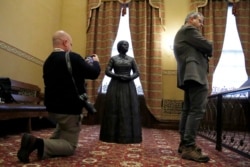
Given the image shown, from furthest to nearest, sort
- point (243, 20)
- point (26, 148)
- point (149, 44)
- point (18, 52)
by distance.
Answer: point (149, 44)
point (243, 20)
point (18, 52)
point (26, 148)

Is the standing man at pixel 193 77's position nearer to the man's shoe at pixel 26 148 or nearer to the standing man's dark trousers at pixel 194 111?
the standing man's dark trousers at pixel 194 111

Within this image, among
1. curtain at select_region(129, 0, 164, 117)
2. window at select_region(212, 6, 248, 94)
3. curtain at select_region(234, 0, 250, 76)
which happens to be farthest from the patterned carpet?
curtain at select_region(234, 0, 250, 76)

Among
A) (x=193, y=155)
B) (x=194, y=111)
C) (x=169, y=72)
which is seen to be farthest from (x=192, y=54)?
(x=169, y=72)

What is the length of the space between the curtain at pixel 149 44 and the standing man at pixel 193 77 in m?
3.08

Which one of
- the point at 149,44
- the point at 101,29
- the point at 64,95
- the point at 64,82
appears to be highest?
the point at 101,29

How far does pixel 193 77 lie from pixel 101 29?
4.00m

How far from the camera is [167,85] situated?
5.73 metres

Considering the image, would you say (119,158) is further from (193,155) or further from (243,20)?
(243,20)

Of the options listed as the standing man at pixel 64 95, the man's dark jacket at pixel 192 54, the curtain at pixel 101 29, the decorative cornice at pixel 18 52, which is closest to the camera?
the standing man at pixel 64 95

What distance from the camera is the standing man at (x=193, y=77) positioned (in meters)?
2.29

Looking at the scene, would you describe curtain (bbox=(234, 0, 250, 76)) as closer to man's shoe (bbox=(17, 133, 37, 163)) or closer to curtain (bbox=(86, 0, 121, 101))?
curtain (bbox=(86, 0, 121, 101))

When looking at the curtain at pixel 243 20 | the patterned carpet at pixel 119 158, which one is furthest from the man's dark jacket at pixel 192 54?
the curtain at pixel 243 20

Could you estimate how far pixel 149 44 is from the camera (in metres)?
5.72

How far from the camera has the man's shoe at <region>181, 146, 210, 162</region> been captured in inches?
87.3
